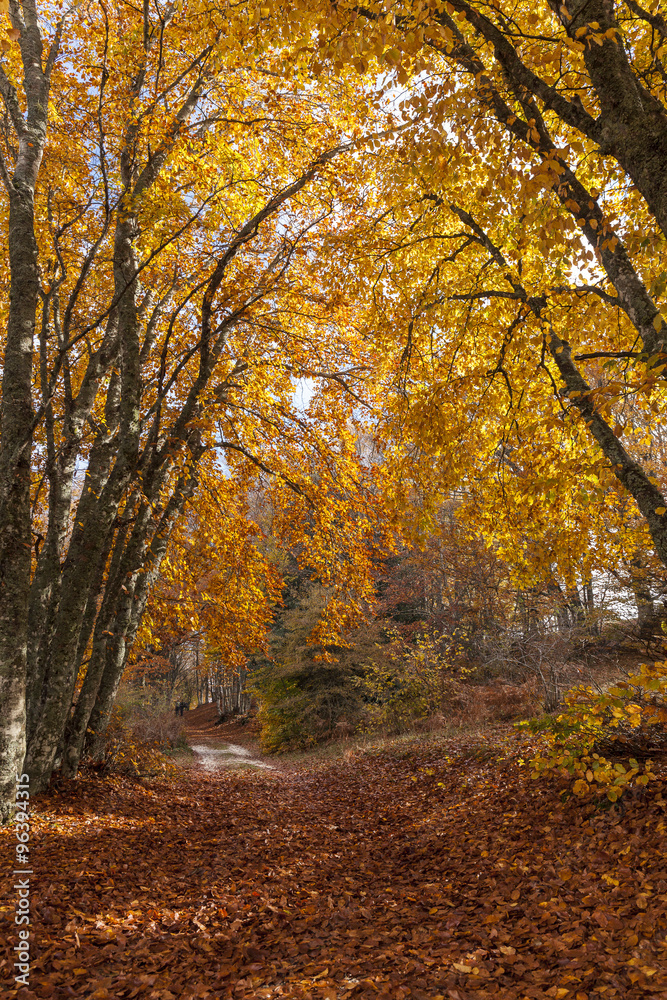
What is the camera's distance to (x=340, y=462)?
30.9 feet

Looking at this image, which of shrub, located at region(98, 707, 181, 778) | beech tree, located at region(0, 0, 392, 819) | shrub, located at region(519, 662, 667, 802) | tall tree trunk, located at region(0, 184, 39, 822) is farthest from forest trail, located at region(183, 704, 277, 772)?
shrub, located at region(519, 662, 667, 802)

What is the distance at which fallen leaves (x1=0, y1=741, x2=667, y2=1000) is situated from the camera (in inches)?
115

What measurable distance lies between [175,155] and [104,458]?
4280mm

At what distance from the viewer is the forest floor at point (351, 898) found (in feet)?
9.60

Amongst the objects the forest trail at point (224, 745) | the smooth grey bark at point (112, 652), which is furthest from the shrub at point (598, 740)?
the forest trail at point (224, 745)

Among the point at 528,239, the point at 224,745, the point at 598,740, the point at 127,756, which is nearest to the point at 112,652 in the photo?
the point at 127,756

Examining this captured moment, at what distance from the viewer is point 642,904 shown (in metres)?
3.27

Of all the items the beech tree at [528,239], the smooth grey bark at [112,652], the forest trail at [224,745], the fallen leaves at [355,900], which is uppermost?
the beech tree at [528,239]

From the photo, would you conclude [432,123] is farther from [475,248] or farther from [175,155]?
[175,155]

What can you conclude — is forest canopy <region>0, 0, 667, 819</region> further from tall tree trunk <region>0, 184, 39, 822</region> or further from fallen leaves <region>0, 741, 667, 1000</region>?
fallen leaves <region>0, 741, 667, 1000</region>

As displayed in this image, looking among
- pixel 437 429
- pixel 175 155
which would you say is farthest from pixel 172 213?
pixel 437 429

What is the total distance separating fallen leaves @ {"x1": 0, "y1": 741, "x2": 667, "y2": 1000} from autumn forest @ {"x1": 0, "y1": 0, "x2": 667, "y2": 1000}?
1.3 inches
